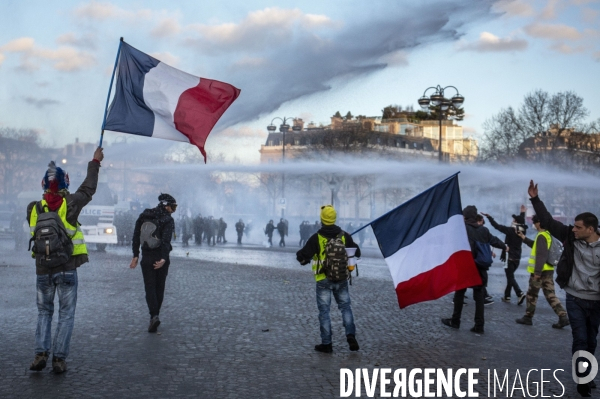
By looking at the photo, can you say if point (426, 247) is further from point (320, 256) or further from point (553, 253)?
point (553, 253)

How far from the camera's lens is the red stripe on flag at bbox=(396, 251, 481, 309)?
8.09 m

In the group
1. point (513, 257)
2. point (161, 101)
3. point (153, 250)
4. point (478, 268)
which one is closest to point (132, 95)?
point (161, 101)

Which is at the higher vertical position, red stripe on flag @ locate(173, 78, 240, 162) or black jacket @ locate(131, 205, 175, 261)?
red stripe on flag @ locate(173, 78, 240, 162)

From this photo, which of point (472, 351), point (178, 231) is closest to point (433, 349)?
point (472, 351)

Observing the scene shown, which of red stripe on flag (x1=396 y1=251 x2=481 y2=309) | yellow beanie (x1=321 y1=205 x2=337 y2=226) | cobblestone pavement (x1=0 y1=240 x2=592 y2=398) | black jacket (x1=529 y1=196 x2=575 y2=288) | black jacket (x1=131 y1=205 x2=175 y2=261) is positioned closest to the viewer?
cobblestone pavement (x1=0 y1=240 x2=592 y2=398)

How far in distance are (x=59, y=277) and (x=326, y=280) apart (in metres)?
2.78

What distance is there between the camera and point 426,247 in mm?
8180

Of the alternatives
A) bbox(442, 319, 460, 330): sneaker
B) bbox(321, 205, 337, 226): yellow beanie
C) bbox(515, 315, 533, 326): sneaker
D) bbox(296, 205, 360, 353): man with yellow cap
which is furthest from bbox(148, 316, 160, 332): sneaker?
bbox(515, 315, 533, 326): sneaker

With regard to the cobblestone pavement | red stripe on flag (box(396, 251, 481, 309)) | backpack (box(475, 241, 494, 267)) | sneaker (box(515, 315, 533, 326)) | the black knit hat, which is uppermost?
the black knit hat

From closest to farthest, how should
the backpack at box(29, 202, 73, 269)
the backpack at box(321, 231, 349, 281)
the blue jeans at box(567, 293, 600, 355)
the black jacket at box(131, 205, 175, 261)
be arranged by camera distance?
the backpack at box(29, 202, 73, 269) → the blue jeans at box(567, 293, 600, 355) → the backpack at box(321, 231, 349, 281) → the black jacket at box(131, 205, 175, 261)

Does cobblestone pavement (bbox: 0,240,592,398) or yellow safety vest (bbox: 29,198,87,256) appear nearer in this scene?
cobblestone pavement (bbox: 0,240,592,398)

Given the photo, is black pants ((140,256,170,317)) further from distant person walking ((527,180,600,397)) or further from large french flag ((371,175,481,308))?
distant person walking ((527,180,600,397))

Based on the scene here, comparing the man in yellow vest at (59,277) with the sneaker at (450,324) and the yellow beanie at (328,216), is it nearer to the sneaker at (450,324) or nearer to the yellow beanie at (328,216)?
the yellow beanie at (328,216)

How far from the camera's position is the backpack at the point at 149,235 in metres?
8.69
